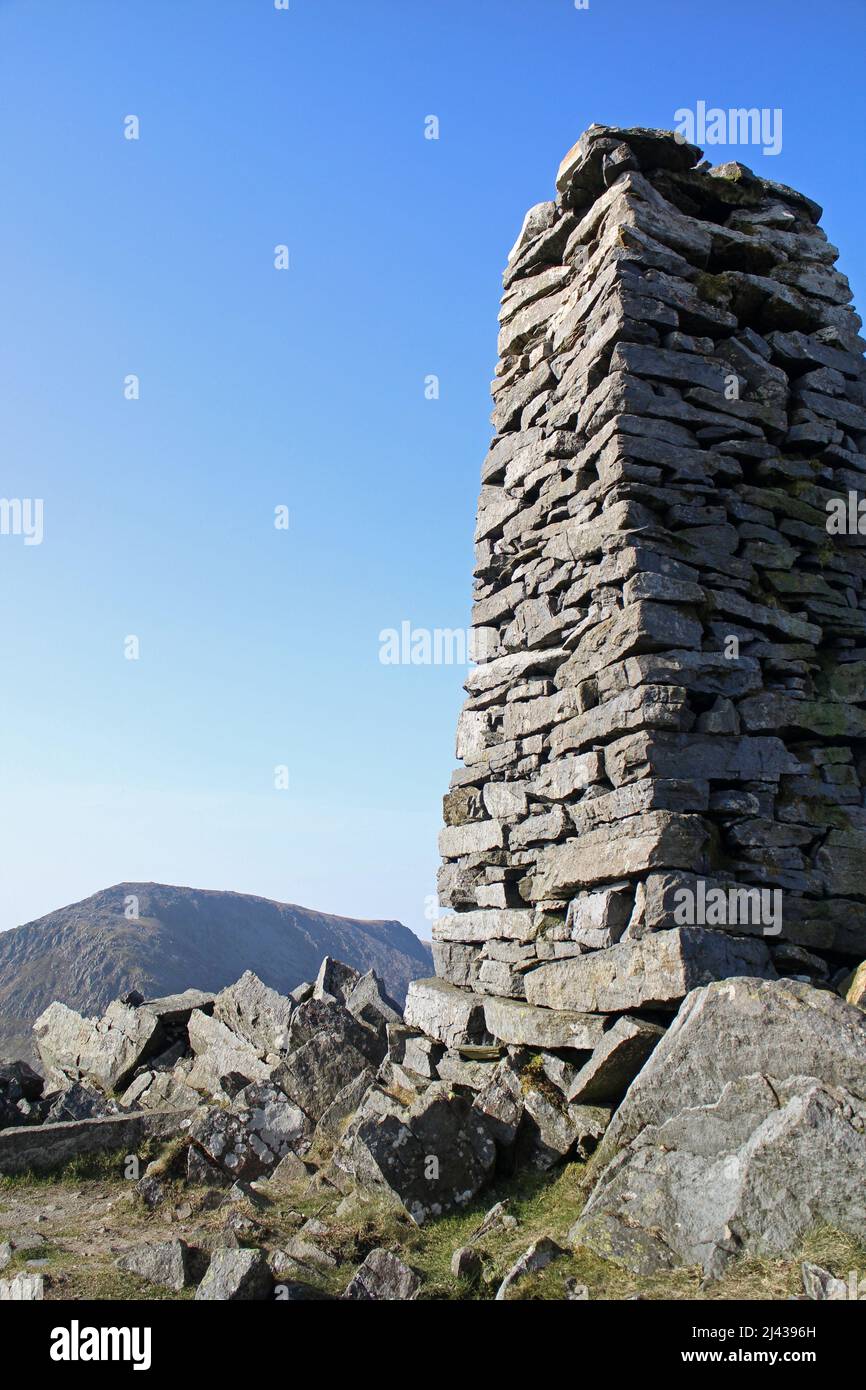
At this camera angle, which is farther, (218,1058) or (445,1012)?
(218,1058)

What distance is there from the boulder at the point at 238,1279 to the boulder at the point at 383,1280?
0.42 metres

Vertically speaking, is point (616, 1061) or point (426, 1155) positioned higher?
point (616, 1061)

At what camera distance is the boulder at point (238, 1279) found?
4746 mm

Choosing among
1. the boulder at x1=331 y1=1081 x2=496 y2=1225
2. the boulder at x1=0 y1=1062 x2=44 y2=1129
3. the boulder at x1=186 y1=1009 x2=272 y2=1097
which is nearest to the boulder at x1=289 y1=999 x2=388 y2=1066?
the boulder at x1=186 y1=1009 x2=272 y2=1097

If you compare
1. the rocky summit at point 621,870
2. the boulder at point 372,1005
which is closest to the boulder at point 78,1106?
the rocky summit at point 621,870

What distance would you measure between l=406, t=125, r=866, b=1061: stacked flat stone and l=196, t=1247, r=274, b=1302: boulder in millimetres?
2227

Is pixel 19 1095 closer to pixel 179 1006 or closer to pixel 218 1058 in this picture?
pixel 218 1058

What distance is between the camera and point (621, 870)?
6176mm

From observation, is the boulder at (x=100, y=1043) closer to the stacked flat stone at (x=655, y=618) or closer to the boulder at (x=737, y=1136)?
the stacked flat stone at (x=655, y=618)

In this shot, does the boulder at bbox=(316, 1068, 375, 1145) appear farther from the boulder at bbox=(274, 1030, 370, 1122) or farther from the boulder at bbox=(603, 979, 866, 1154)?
the boulder at bbox=(603, 979, 866, 1154)

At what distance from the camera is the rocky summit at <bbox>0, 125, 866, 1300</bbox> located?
15.6ft

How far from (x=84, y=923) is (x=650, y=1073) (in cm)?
6046

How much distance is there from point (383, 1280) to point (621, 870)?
2.67 metres

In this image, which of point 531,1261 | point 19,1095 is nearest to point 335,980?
point 19,1095
